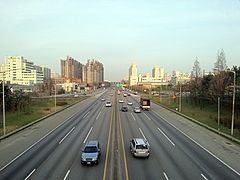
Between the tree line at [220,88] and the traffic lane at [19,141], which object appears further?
the tree line at [220,88]

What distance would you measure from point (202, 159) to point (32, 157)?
45.6 ft

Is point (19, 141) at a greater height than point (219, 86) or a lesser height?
lesser

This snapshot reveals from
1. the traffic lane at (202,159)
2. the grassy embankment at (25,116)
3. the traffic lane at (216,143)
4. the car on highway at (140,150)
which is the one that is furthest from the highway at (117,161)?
the grassy embankment at (25,116)

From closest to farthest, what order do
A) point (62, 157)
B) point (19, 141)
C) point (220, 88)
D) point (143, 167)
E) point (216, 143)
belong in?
1. point (143, 167)
2. point (62, 157)
3. point (216, 143)
4. point (19, 141)
5. point (220, 88)

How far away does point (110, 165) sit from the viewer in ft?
75.0

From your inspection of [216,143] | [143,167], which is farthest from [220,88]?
[143,167]

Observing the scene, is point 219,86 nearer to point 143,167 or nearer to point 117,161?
point 117,161

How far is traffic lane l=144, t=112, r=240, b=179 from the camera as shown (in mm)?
20953

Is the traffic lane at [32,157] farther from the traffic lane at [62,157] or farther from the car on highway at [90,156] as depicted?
the car on highway at [90,156]

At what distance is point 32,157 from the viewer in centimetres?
2569

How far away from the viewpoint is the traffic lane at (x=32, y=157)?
2147 centimetres

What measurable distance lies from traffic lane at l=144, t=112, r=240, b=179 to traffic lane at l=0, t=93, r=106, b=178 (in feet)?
39.0

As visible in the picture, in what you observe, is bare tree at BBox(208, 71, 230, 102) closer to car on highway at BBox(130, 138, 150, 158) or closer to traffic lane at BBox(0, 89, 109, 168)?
traffic lane at BBox(0, 89, 109, 168)

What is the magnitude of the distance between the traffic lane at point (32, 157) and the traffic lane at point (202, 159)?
11882 mm
